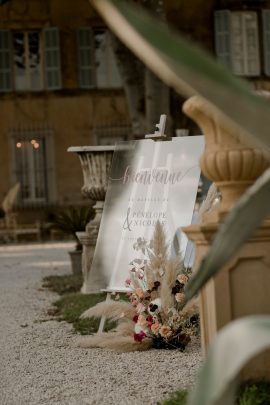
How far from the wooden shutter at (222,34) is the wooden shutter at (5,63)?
5.17 m

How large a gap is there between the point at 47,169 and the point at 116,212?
17427 millimetres

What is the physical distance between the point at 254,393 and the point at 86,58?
2094 centimetres

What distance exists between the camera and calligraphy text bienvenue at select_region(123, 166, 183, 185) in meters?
6.23

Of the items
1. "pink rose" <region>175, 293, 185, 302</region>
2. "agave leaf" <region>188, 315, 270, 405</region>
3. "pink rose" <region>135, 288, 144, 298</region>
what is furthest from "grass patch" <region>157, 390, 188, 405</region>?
"agave leaf" <region>188, 315, 270, 405</region>

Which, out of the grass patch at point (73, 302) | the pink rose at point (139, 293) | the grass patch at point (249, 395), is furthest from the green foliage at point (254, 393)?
the grass patch at point (73, 302)

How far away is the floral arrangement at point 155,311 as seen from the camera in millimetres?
5656

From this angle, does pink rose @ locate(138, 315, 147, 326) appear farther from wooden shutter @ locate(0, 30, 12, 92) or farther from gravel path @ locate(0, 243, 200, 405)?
wooden shutter @ locate(0, 30, 12, 92)

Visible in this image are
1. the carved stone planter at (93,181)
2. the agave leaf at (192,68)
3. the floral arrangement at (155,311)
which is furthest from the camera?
the carved stone planter at (93,181)

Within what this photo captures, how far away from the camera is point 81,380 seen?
4.82m

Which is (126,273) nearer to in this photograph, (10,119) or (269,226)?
(269,226)

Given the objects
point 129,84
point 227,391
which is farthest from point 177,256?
point 129,84

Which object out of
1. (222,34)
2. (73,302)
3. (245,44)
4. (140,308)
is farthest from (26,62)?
(140,308)

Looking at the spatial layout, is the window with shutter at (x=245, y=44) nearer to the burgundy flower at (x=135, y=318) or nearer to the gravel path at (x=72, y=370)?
the gravel path at (x=72, y=370)

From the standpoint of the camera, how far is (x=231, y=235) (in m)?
1.75
